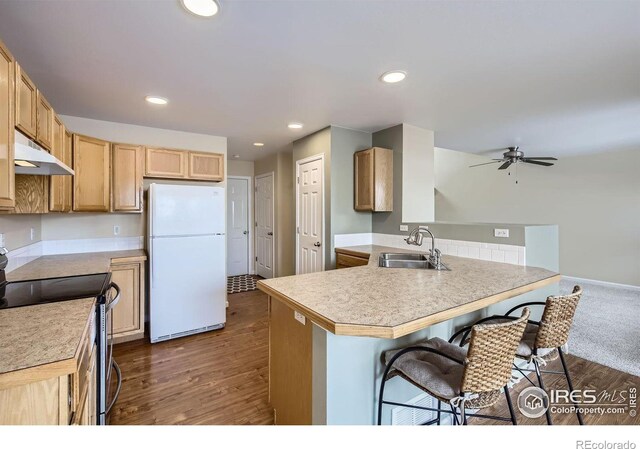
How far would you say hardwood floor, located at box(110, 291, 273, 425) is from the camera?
6.33 ft

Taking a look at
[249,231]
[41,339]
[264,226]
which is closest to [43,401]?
[41,339]

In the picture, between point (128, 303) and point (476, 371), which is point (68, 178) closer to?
point (128, 303)

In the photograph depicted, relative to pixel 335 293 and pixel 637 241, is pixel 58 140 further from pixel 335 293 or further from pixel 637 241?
pixel 637 241

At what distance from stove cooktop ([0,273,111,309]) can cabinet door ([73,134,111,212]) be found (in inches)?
45.6

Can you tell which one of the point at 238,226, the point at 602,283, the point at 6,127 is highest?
the point at 6,127

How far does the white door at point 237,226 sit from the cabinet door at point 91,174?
275 cm

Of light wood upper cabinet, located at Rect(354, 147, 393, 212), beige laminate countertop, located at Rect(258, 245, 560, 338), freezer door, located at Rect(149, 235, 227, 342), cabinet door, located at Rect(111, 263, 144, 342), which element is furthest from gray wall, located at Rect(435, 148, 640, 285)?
cabinet door, located at Rect(111, 263, 144, 342)

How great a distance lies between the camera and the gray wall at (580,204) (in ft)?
16.7

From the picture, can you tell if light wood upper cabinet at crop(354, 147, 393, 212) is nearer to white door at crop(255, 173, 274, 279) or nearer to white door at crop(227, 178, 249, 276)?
white door at crop(255, 173, 274, 279)

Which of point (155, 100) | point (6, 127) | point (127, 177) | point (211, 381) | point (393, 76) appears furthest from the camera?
point (127, 177)

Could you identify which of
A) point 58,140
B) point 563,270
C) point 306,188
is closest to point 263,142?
point 306,188

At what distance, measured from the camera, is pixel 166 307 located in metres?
3.02

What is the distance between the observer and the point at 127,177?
10.2 ft

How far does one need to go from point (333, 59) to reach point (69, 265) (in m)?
2.64
